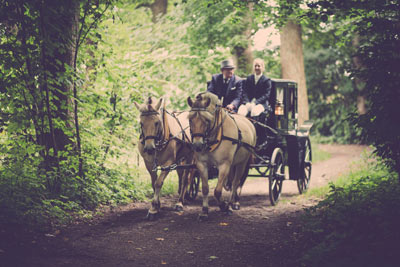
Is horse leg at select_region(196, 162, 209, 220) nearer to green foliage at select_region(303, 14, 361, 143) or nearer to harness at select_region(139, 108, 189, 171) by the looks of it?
harness at select_region(139, 108, 189, 171)

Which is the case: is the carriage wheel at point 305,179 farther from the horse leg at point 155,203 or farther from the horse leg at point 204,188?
the horse leg at point 155,203

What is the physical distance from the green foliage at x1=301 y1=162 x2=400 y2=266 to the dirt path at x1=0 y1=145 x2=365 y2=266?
340 mm

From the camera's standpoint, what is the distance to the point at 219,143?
23.7 feet

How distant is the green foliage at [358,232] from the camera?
3.93 meters

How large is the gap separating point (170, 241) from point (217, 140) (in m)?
2.01

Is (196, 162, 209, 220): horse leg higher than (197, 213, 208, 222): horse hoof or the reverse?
higher

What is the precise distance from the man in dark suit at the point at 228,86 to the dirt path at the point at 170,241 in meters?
2.15

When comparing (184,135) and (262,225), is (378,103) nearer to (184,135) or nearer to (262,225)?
(262,225)

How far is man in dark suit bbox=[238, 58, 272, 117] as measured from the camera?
8.69 meters

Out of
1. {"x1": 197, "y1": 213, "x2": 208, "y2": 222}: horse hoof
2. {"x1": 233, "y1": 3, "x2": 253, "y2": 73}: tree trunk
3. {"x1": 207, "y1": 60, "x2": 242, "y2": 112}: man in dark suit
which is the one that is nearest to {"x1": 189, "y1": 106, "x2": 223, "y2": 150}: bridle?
{"x1": 197, "y1": 213, "x2": 208, "y2": 222}: horse hoof

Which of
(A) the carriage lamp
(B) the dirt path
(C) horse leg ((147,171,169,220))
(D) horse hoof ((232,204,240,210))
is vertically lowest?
(D) horse hoof ((232,204,240,210))

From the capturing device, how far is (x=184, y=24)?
14469 millimetres

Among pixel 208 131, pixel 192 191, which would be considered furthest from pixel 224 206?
pixel 192 191

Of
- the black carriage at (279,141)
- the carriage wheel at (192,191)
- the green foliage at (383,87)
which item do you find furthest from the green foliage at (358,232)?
the carriage wheel at (192,191)
